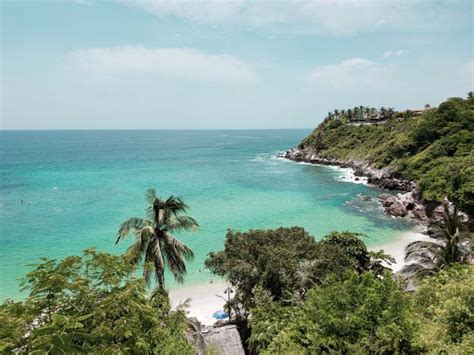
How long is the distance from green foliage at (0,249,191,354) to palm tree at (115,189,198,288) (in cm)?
362

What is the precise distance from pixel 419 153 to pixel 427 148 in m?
1.39

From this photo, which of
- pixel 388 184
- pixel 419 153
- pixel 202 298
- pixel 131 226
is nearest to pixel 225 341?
pixel 131 226

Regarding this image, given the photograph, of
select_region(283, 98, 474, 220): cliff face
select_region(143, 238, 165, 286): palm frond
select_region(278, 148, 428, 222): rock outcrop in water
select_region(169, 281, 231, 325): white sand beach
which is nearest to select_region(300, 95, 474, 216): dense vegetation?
select_region(283, 98, 474, 220): cliff face

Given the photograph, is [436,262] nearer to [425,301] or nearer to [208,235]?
[425,301]

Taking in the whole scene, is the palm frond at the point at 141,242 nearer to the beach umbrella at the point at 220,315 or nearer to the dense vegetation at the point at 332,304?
the dense vegetation at the point at 332,304

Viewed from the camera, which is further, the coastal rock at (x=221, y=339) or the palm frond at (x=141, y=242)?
the palm frond at (x=141, y=242)

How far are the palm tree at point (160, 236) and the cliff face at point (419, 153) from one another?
103ft

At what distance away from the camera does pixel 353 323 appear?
10078 millimetres

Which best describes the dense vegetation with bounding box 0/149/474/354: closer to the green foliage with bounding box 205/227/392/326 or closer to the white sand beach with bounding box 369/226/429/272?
the green foliage with bounding box 205/227/392/326

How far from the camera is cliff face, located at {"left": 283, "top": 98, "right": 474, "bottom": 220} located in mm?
36834

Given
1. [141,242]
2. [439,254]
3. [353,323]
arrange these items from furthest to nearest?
[439,254] < [141,242] < [353,323]

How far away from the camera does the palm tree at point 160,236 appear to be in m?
13.2

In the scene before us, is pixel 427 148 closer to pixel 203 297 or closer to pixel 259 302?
pixel 203 297

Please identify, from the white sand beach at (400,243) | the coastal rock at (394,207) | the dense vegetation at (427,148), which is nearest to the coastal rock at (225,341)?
the white sand beach at (400,243)
